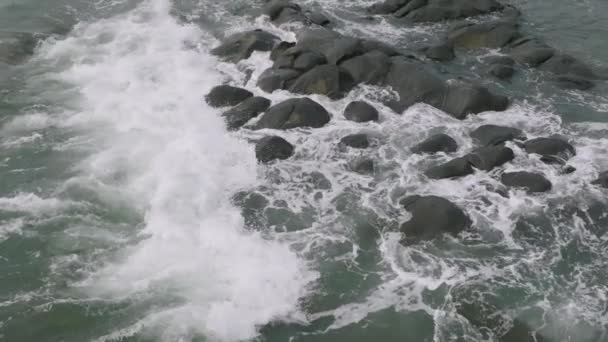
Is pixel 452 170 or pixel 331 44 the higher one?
pixel 331 44

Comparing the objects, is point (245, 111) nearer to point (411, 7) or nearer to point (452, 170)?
point (452, 170)

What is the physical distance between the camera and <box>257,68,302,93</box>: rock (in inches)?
663

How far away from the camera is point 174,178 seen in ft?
45.3

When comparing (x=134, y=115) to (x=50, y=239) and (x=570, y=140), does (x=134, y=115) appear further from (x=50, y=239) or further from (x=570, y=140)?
(x=570, y=140)

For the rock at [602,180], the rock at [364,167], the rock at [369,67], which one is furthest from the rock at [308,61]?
the rock at [602,180]

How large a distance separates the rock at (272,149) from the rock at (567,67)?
887cm

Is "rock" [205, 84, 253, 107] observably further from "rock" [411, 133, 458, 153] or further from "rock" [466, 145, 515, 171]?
"rock" [466, 145, 515, 171]

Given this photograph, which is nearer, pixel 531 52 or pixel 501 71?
pixel 501 71

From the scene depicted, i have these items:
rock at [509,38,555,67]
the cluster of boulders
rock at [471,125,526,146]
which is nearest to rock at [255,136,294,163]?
the cluster of boulders

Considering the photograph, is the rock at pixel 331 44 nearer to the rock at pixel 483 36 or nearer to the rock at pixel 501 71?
the rock at pixel 483 36

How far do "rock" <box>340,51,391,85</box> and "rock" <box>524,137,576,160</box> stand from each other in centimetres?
493

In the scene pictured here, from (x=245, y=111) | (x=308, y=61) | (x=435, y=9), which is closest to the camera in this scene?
(x=245, y=111)

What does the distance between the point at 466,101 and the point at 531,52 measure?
4.18 m

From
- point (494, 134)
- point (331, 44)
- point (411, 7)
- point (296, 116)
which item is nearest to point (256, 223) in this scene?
point (296, 116)
